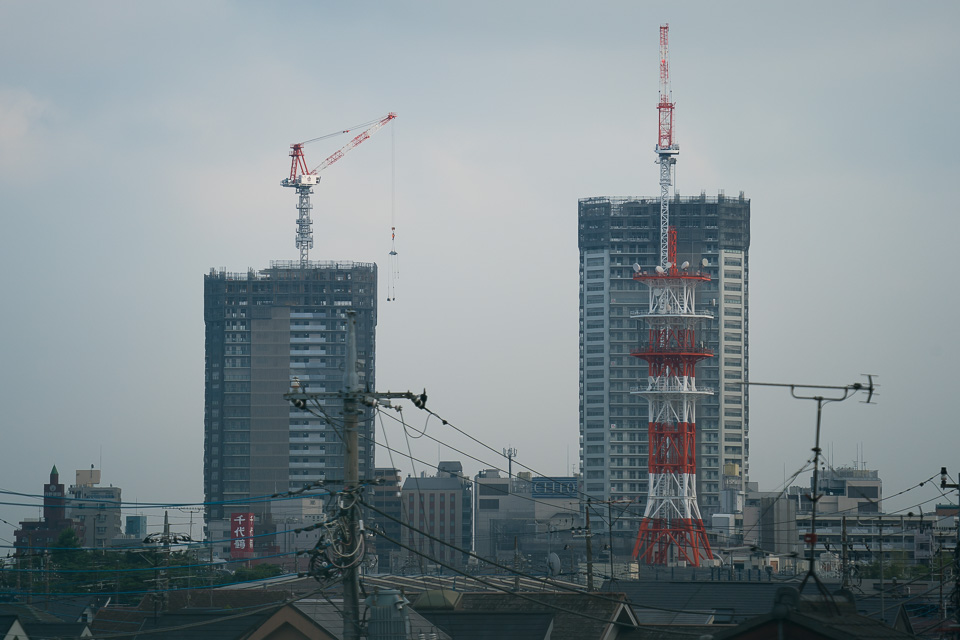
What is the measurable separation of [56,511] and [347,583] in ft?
598

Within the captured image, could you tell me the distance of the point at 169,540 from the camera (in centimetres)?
5803

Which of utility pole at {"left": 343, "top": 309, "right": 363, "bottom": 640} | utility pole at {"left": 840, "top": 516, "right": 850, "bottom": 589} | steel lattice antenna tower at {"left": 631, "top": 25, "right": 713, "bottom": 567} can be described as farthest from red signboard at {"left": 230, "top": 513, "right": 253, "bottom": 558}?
utility pole at {"left": 343, "top": 309, "right": 363, "bottom": 640}

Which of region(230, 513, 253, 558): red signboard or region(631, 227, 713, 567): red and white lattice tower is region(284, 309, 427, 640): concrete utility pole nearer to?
region(631, 227, 713, 567): red and white lattice tower

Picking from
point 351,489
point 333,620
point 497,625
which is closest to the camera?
point 351,489

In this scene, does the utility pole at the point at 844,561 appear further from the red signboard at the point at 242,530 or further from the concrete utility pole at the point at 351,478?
the red signboard at the point at 242,530

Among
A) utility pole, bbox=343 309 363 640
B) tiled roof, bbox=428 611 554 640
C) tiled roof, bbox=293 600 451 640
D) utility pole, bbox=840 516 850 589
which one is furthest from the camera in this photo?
→ utility pole, bbox=840 516 850 589

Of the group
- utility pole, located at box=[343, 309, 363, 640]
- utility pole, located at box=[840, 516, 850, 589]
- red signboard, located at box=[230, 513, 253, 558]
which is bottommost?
red signboard, located at box=[230, 513, 253, 558]

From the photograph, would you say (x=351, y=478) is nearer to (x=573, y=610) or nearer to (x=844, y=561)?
(x=573, y=610)

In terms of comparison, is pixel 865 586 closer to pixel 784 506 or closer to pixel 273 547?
pixel 784 506

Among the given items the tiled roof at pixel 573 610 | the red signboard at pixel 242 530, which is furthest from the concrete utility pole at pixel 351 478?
the red signboard at pixel 242 530

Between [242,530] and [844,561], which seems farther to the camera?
[242,530]

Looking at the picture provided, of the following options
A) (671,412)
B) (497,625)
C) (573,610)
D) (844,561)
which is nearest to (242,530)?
(671,412)

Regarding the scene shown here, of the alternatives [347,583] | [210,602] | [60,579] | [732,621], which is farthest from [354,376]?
[60,579]

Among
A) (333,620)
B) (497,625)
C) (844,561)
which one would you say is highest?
(333,620)
